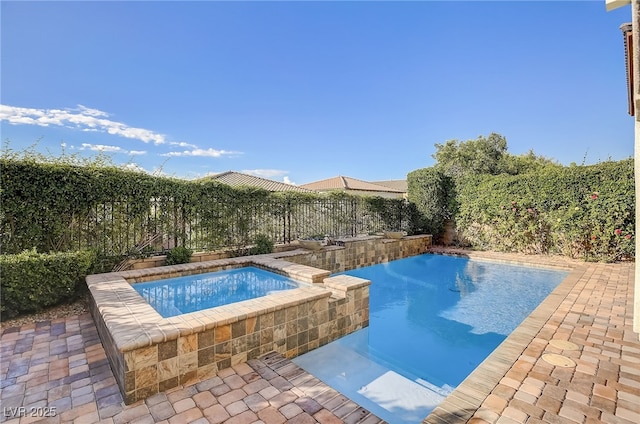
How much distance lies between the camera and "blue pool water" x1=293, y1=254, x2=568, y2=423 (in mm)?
3605

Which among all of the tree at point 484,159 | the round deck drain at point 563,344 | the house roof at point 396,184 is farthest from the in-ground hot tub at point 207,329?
the house roof at point 396,184

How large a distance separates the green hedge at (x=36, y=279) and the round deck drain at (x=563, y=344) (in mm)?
7629

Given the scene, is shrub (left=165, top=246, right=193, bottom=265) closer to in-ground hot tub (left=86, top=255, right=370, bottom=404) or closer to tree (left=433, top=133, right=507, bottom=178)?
in-ground hot tub (left=86, top=255, right=370, bottom=404)

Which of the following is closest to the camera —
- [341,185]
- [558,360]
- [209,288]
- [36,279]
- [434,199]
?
[558,360]

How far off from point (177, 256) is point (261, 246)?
240cm

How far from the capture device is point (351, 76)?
13.2 meters

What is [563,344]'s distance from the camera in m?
3.88

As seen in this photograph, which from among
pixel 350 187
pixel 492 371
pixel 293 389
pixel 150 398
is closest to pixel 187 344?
pixel 150 398

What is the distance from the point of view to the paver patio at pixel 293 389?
2490 millimetres

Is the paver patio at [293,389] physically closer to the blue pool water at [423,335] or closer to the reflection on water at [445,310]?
the blue pool water at [423,335]

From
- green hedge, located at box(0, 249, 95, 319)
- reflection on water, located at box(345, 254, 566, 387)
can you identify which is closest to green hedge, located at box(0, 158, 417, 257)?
green hedge, located at box(0, 249, 95, 319)

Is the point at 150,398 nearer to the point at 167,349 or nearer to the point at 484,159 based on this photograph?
the point at 167,349

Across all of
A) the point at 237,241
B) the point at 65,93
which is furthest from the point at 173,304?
the point at 65,93

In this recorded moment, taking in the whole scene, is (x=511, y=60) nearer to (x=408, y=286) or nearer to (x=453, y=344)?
(x=408, y=286)
